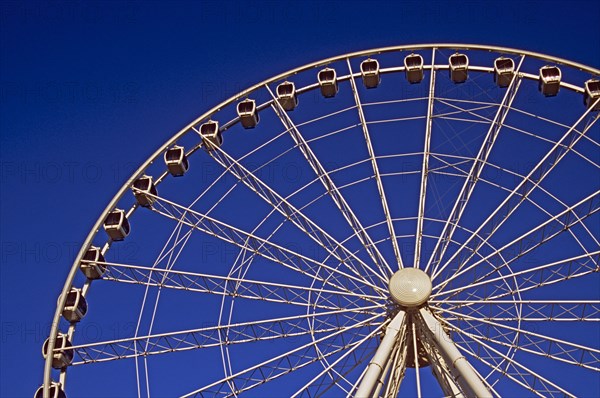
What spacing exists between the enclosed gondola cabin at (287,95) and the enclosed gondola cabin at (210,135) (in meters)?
2.11

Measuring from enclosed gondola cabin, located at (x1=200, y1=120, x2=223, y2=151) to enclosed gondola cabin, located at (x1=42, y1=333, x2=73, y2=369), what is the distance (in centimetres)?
705

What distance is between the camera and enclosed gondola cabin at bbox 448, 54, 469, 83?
2786 centimetres

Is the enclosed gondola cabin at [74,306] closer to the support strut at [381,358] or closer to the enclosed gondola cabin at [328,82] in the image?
the support strut at [381,358]

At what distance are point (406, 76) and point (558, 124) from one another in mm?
5082

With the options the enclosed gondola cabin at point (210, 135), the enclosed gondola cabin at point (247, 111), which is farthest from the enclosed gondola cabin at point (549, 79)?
the enclosed gondola cabin at point (210, 135)

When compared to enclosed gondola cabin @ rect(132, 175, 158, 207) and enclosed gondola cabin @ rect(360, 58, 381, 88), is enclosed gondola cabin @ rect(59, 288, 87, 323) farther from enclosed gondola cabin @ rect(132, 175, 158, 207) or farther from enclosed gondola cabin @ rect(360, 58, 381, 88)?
enclosed gondola cabin @ rect(360, 58, 381, 88)

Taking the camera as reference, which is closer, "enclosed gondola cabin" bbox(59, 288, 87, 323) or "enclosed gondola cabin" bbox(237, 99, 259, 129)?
"enclosed gondola cabin" bbox(59, 288, 87, 323)

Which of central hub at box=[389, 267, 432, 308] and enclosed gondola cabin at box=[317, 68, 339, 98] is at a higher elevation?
enclosed gondola cabin at box=[317, 68, 339, 98]

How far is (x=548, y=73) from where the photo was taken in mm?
27406

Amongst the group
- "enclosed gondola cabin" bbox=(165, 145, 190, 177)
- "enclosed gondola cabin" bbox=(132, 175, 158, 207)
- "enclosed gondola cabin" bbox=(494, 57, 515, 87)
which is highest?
"enclosed gondola cabin" bbox=(494, 57, 515, 87)

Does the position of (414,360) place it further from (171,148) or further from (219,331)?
(171,148)

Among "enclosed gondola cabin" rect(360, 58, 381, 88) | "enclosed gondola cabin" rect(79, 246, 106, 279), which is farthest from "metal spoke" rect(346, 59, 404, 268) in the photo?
"enclosed gondola cabin" rect(79, 246, 106, 279)

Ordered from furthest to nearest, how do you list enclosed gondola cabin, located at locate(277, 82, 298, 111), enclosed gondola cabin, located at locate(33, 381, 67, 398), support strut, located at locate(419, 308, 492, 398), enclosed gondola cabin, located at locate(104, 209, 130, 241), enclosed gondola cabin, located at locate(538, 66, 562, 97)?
enclosed gondola cabin, located at locate(277, 82, 298, 111) → enclosed gondola cabin, located at locate(538, 66, 562, 97) → enclosed gondola cabin, located at locate(104, 209, 130, 241) → enclosed gondola cabin, located at locate(33, 381, 67, 398) → support strut, located at locate(419, 308, 492, 398)

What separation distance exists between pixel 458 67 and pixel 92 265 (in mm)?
12104
